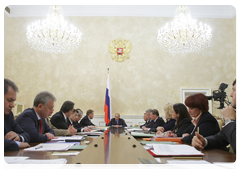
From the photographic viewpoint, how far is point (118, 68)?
9.52 meters

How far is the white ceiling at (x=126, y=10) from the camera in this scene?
32.0 ft

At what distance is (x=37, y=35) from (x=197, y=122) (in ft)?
21.1

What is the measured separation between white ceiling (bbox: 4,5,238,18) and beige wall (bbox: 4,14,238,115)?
34cm

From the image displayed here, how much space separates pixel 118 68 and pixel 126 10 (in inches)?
110

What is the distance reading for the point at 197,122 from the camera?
2.61 metres

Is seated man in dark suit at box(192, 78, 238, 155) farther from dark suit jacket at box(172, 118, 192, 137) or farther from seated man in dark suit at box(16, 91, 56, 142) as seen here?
seated man in dark suit at box(16, 91, 56, 142)

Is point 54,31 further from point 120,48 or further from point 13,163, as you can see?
point 13,163

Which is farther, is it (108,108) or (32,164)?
(108,108)

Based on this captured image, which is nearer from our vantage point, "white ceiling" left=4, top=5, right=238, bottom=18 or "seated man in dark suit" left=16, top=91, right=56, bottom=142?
"seated man in dark suit" left=16, top=91, right=56, bottom=142

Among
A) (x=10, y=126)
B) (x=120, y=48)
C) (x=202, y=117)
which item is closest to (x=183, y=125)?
(x=202, y=117)

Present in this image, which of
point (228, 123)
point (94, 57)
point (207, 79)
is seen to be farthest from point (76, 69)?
point (228, 123)

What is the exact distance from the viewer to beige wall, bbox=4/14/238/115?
30.5 feet

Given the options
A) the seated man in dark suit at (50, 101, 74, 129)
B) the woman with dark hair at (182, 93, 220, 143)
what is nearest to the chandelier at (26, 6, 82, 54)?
the seated man in dark suit at (50, 101, 74, 129)

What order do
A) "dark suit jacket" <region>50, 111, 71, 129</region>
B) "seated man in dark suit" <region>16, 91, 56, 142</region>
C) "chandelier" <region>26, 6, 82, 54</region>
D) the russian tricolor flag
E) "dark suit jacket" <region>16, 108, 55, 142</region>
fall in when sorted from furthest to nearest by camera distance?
1. the russian tricolor flag
2. "chandelier" <region>26, 6, 82, 54</region>
3. "dark suit jacket" <region>50, 111, 71, 129</region>
4. "seated man in dark suit" <region>16, 91, 56, 142</region>
5. "dark suit jacket" <region>16, 108, 55, 142</region>
